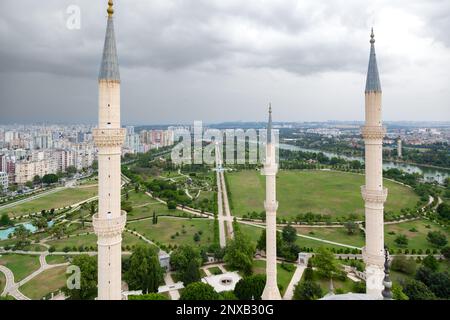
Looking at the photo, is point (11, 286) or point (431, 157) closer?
point (11, 286)

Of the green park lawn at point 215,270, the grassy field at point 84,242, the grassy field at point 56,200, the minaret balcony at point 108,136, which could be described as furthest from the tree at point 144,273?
the grassy field at point 56,200

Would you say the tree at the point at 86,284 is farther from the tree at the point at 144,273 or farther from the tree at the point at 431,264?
the tree at the point at 431,264

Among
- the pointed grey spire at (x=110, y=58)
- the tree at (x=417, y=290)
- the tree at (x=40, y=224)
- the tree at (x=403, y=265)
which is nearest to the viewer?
the pointed grey spire at (x=110, y=58)

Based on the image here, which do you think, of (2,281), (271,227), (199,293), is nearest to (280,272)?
(199,293)

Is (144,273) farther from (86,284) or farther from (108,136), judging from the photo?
(108,136)

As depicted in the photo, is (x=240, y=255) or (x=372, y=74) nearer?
(x=372, y=74)
